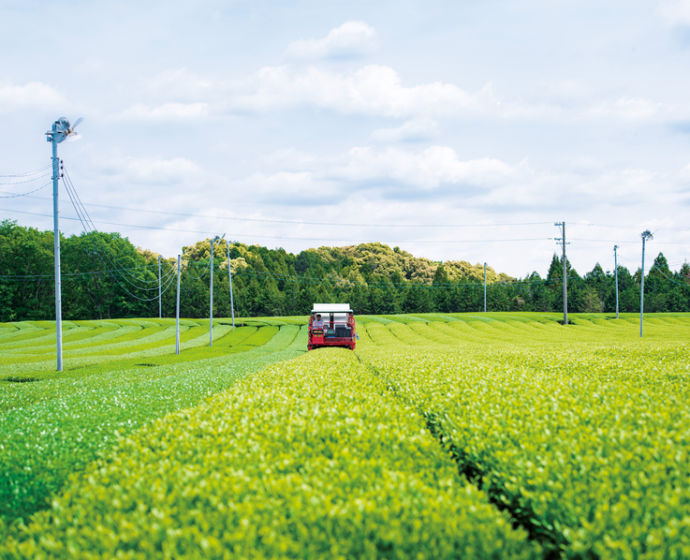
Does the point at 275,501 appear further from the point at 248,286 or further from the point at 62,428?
the point at 248,286

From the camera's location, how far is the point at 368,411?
841 cm

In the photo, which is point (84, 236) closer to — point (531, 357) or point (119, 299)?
point (119, 299)

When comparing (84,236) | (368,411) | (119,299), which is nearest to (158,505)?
(368,411)

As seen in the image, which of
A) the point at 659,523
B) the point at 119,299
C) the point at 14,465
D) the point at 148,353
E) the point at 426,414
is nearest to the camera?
the point at 659,523

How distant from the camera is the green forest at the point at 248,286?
8981 cm

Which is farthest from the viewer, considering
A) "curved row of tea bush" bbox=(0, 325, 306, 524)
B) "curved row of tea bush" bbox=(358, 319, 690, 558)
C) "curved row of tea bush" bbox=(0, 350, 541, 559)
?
"curved row of tea bush" bbox=(0, 325, 306, 524)

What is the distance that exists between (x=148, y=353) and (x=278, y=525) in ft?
140

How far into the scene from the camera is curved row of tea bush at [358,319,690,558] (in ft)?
14.2

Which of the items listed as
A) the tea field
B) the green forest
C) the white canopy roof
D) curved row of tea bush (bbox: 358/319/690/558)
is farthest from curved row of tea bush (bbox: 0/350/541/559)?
the green forest

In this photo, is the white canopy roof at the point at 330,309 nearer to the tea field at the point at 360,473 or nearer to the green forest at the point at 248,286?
the tea field at the point at 360,473

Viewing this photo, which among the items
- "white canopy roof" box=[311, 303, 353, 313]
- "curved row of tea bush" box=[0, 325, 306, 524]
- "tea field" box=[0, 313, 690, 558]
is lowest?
"curved row of tea bush" box=[0, 325, 306, 524]

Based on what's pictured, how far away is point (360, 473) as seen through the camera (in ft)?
18.1

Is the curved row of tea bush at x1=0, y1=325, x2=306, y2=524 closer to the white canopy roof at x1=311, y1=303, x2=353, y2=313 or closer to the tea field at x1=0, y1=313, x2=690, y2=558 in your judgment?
the tea field at x1=0, y1=313, x2=690, y2=558

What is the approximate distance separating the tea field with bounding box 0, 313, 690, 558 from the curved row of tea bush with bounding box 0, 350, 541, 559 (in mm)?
22
